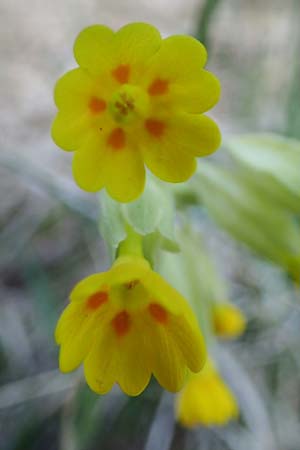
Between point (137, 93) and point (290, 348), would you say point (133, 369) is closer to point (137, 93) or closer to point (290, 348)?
point (137, 93)

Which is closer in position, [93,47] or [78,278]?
[93,47]

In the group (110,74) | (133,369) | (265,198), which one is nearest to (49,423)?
(265,198)

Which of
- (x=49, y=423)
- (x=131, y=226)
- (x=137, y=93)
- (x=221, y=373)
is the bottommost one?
(x=49, y=423)

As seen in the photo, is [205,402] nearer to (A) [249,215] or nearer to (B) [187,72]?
(A) [249,215]

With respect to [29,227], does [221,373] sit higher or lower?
lower

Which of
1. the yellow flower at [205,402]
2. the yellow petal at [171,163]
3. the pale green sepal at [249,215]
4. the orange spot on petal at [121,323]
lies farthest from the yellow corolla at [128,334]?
the yellow flower at [205,402]

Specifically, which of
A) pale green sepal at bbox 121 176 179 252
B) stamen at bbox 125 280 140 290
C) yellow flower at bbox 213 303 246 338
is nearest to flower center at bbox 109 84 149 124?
pale green sepal at bbox 121 176 179 252

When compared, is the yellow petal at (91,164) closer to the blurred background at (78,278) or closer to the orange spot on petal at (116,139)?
the orange spot on petal at (116,139)

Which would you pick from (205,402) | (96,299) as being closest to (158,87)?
(96,299)
